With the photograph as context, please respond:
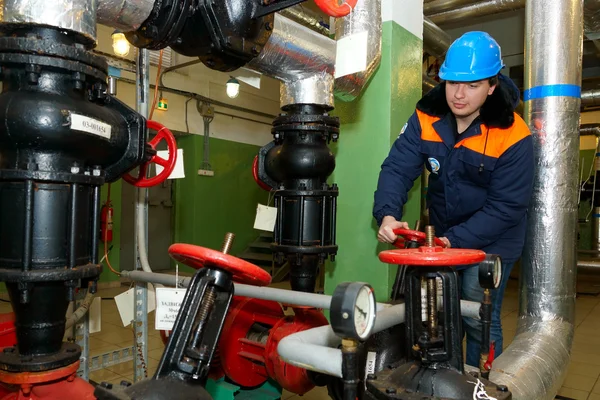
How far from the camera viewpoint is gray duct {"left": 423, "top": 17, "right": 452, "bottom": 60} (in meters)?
3.05

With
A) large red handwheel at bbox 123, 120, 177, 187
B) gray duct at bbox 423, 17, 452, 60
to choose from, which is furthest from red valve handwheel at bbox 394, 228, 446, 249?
gray duct at bbox 423, 17, 452, 60

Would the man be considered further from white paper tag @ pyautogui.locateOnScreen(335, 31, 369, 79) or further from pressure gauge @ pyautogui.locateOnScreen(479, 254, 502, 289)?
pressure gauge @ pyautogui.locateOnScreen(479, 254, 502, 289)

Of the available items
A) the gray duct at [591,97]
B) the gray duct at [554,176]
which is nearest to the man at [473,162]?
the gray duct at [554,176]

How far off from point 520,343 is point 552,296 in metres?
0.44

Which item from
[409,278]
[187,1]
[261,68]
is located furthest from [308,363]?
[261,68]

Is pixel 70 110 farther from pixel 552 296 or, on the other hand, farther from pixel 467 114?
pixel 552 296

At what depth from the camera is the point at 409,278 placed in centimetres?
107

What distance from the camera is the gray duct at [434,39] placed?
10.0 ft

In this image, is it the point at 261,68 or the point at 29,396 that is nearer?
the point at 29,396

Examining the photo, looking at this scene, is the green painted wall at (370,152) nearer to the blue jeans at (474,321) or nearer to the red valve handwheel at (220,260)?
the blue jeans at (474,321)

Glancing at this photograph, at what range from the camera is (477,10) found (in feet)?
10.9

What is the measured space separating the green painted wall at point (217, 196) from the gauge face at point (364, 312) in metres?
5.45

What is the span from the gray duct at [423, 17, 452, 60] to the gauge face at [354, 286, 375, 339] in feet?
8.53

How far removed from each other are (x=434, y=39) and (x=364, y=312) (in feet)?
9.07
